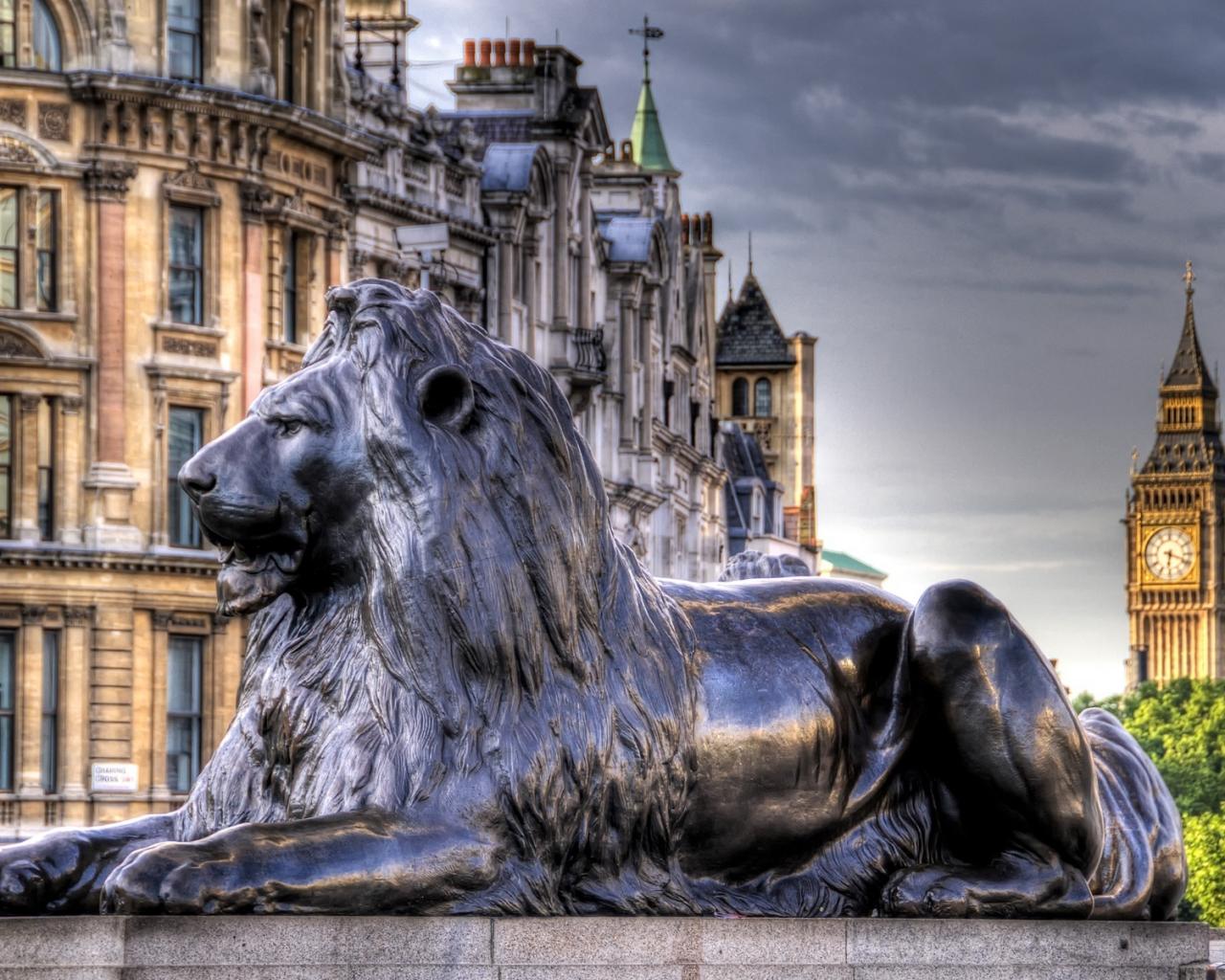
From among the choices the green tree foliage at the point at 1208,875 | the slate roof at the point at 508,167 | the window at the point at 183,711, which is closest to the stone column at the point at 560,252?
the slate roof at the point at 508,167

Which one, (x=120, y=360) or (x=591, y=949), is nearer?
(x=591, y=949)

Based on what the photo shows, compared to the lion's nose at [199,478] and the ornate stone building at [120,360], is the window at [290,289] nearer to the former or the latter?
the ornate stone building at [120,360]

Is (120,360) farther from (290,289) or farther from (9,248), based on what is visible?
(290,289)

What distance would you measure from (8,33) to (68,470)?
20.1 ft

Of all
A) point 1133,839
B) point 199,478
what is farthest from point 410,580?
point 1133,839

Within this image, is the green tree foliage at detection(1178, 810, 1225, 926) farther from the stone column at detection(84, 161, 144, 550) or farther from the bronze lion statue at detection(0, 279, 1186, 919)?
the bronze lion statue at detection(0, 279, 1186, 919)

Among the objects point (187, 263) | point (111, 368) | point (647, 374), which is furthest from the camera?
point (647, 374)

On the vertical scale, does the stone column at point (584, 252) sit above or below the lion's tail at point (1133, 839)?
above

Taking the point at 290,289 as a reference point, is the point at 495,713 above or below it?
below

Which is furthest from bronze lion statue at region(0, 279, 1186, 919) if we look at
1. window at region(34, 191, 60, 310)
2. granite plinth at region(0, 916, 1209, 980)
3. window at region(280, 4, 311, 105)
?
window at region(280, 4, 311, 105)

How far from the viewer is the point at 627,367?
6762cm

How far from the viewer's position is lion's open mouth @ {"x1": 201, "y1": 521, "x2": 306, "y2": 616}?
7.25 meters

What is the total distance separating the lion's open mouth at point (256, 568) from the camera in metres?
7.25

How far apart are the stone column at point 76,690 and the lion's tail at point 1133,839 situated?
34.1 metres
